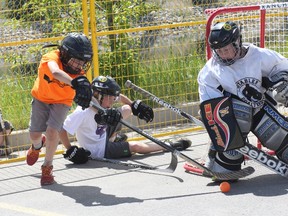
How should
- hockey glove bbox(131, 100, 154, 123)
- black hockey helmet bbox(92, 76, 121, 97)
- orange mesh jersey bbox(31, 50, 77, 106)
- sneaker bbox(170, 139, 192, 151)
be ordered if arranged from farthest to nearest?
1. sneaker bbox(170, 139, 192, 151)
2. black hockey helmet bbox(92, 76, 121, 97)
3. hockey glove bbox(131, 100, 154, 123)
4. orange mesh jersey bbox(31, 50, 77, 106)

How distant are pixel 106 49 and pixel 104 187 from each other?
2707 millimetres

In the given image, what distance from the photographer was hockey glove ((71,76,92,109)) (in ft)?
19.9

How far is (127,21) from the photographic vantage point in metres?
9.00

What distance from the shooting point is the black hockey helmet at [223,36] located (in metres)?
6.23

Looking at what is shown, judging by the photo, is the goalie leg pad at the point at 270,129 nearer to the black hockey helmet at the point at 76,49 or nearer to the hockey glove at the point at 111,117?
the hockey glove at the point at 111,117

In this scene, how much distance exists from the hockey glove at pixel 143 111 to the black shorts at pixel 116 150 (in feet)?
1.60

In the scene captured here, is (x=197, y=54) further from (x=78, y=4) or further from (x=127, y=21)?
(x=78, y=4)

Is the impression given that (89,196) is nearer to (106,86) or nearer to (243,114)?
(106,86)

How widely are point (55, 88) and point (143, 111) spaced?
843mm

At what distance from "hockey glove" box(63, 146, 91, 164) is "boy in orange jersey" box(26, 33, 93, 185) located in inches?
14.7

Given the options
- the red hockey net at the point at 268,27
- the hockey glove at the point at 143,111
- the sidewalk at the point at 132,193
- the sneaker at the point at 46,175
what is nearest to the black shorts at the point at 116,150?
the sidewalk at the point at 132,193

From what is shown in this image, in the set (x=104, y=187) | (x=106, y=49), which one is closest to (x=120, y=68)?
(x=106, y=49)

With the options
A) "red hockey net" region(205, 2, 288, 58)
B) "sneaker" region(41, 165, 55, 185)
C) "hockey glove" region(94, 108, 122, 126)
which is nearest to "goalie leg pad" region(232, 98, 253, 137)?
"hockey glove" region(94, 108, 122, 126)

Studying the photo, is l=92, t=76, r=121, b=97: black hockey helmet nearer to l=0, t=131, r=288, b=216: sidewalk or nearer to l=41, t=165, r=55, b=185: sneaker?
l=0, t=131, r=288, b=216: sidewalk
